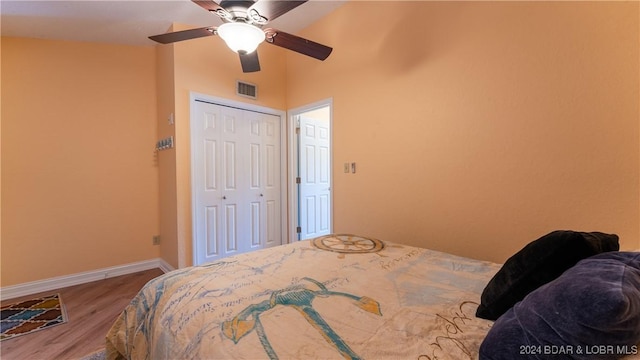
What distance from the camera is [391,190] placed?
239 cm

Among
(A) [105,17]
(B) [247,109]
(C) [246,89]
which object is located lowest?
(B) [247,109]

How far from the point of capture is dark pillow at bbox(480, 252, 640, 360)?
0.55 metres

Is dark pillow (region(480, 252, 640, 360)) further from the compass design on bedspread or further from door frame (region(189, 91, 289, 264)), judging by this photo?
door frame (region(189, 91, 289, 264))

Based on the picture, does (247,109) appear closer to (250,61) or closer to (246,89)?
(246,89)

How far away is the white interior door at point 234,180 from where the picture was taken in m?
2.78

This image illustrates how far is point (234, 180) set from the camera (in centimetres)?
305

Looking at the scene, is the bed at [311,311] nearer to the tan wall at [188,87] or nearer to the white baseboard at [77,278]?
the tan wall at [188,87]

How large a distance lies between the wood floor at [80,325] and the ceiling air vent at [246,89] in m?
2.36

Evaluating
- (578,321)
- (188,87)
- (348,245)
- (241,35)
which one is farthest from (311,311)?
(188,87)

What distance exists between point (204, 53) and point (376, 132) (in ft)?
6.74

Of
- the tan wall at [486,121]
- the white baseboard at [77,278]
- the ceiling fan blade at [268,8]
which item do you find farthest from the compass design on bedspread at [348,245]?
the white baseboard at [77,278]

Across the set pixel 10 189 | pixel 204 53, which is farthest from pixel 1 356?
pixel 204 53

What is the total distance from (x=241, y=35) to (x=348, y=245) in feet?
5.04

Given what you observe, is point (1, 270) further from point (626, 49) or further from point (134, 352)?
point (626, 49)
